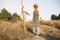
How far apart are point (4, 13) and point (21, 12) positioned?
1173 cm

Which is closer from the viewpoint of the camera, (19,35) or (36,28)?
(19,35)

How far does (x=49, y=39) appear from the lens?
14820mm

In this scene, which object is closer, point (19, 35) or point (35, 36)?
point (19, 35)

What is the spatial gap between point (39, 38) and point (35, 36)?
0.43 metres

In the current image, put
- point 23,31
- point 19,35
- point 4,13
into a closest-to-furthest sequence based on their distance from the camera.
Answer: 1. point 19,35
2. point 23,31
3. point 4,13

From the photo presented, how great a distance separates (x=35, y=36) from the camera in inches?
604

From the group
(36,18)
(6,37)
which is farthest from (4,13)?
(6,37)

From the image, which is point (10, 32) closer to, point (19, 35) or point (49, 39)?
point (19, 35)

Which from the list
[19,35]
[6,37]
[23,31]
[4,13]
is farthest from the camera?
[4,13]

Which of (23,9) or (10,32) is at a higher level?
(23,9)

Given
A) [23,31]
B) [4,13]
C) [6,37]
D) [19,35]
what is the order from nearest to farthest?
[6,37]
[19,35]
[23,31]
[4,13]

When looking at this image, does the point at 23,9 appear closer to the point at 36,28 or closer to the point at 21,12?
the point at 21,12

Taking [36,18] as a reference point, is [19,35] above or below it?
below

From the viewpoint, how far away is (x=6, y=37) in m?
13.1
